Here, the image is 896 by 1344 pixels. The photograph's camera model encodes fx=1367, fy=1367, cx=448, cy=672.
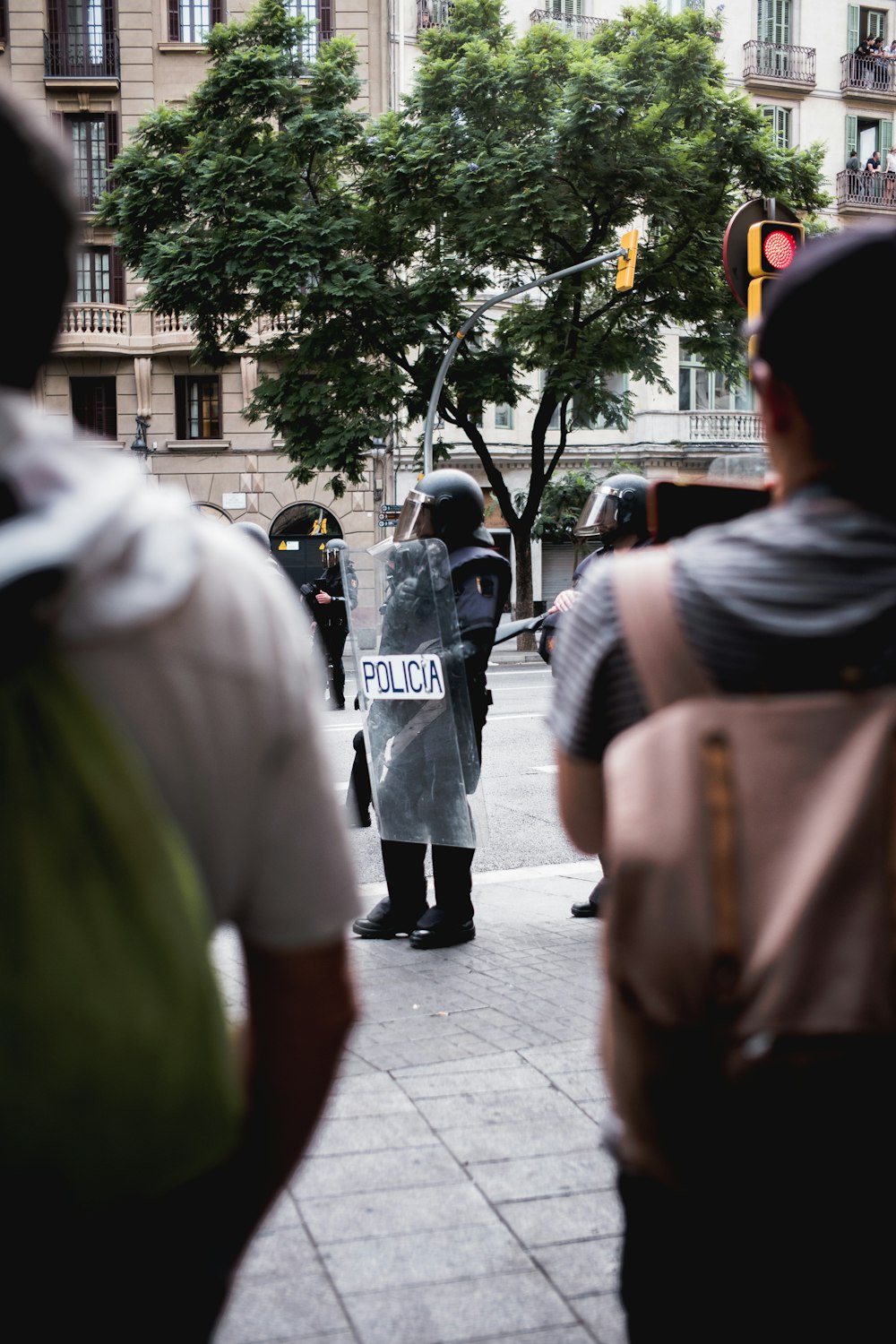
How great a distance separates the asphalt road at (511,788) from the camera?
7.62m

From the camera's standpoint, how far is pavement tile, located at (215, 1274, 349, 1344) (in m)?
2.43

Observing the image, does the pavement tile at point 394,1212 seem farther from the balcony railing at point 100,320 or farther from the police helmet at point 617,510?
the balcony railing at point 100,320

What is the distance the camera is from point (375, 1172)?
124 inches

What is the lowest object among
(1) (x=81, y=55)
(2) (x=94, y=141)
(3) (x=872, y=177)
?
(2) (x=94, y=141)

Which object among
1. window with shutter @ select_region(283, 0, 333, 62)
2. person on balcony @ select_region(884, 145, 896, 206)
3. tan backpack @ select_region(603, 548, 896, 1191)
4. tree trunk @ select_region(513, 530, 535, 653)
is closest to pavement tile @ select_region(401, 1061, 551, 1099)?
tan backpack @ select_region(603, 548, 896, 1191)

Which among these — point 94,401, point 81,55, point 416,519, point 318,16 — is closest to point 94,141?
point 81,55

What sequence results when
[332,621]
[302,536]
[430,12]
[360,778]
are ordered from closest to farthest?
[360,778] < [332,621] < [302,536] < [430,12]

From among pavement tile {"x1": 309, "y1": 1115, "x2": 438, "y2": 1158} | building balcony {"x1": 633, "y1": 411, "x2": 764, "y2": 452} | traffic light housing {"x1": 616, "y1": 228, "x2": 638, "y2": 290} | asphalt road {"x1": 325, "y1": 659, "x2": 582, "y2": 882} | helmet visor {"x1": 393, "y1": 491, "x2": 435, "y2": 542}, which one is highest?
traffic light housing {"x1": 616, "y1": 228, "x2": 638, "y2": 290}

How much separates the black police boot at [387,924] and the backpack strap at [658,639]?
436 cm

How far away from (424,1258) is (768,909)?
5.93ft

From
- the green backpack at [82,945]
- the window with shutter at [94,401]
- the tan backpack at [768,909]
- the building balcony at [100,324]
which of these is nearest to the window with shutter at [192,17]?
the building balcony at [100,324]

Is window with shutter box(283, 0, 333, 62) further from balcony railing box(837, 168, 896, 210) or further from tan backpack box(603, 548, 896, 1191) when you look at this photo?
tan backpack box(603, 548, 896, 1191)

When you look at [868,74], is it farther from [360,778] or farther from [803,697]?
[803,697]

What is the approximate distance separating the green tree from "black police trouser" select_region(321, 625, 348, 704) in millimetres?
5925
